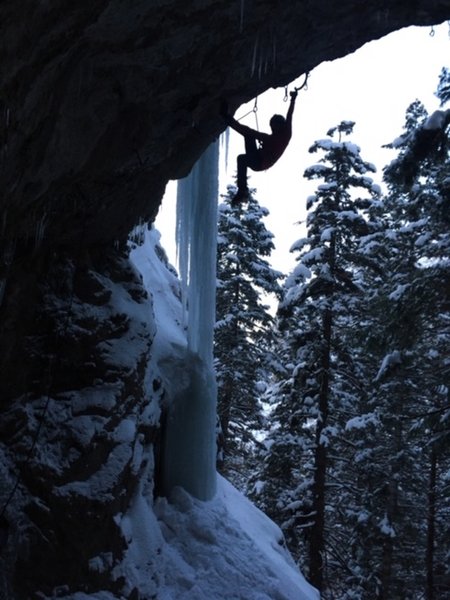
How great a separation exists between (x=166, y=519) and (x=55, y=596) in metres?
2.48

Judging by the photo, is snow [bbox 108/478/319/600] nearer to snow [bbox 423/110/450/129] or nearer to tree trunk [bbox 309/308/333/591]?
tree trunk [bbox 309/308/333/591]

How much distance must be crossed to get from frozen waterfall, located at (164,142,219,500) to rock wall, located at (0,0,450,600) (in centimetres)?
96

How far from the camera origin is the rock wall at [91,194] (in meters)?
4.68

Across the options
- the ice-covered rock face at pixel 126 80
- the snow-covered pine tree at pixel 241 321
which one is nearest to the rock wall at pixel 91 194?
the ice-covered rock face at pixel 126 80

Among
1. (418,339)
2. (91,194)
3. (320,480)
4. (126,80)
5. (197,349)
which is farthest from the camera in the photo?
(320,480)

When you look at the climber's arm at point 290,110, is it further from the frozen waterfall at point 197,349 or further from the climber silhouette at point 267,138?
the frozen waterfall at point 197,349

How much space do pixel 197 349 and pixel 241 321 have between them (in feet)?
25.0

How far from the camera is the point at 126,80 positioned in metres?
5.27

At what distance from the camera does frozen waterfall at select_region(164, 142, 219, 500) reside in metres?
8.44

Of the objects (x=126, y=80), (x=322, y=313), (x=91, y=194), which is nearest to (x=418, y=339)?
(x=322, y=313)

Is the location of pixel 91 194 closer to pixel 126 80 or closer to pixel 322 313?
pixel 126 80

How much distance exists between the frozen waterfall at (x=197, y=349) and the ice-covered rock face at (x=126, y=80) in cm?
128

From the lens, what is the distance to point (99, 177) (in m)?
6.26

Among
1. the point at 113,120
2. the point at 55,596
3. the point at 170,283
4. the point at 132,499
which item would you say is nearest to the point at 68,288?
the point at 113,120
